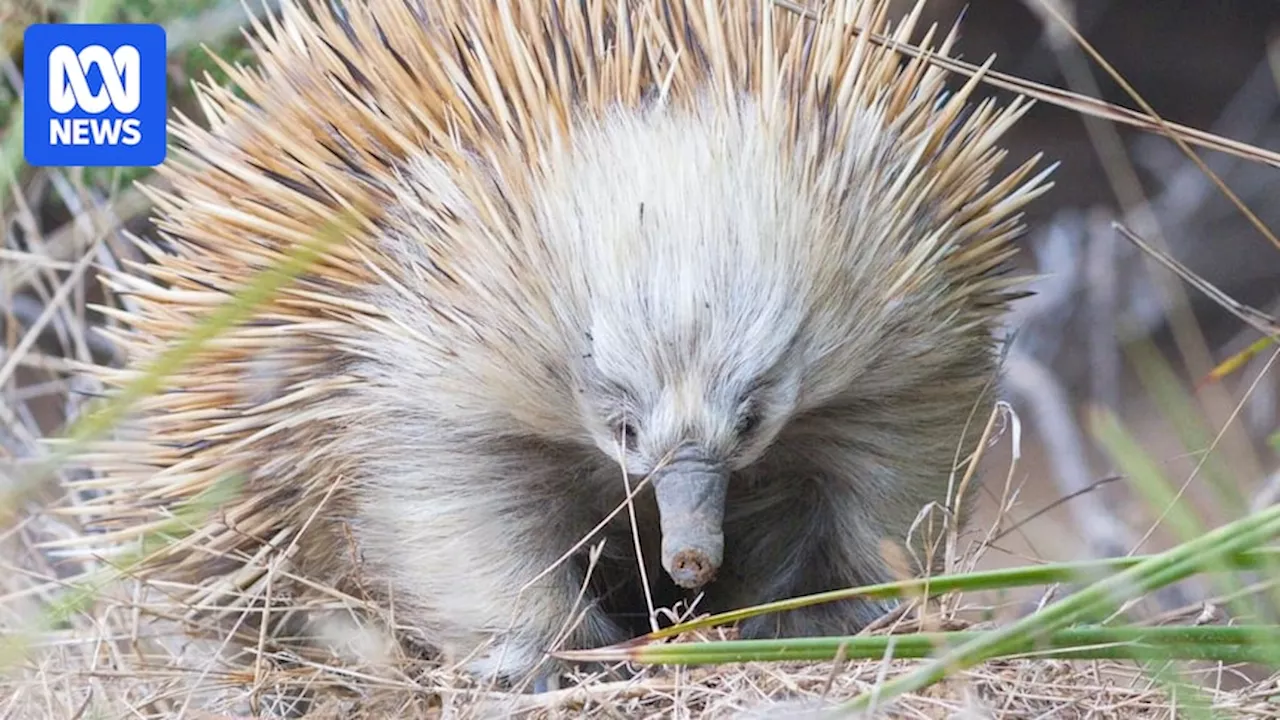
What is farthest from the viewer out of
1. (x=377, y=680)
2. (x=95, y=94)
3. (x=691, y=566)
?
(x=95, y=94)

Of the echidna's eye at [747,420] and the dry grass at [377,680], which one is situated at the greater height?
the echidna's eye at [747,420]

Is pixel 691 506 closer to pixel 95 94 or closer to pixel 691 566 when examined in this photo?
pixel 691 566

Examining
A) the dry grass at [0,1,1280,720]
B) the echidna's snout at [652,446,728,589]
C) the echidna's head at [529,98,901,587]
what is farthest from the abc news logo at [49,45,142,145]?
the echidna's snout at [652,446,728,589]

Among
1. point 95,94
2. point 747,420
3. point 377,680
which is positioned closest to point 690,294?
point 747,420

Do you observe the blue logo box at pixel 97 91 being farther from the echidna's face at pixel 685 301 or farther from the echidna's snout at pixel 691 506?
the echidna's snout at pixel 691 506

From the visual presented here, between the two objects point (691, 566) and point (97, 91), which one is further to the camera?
point (97, 91)

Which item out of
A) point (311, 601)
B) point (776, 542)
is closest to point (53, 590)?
point (311, 601)

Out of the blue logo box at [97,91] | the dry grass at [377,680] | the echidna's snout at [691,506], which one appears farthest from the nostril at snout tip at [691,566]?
the blue logo box at [97,91]

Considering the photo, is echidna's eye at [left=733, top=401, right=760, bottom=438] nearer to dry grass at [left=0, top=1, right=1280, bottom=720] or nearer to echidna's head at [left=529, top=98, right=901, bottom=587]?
echidna's head at [left=529, top=98, right=901, bottom=587]
